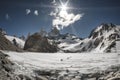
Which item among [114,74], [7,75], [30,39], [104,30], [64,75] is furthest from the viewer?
[104,30]

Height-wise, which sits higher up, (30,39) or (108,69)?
(30,39)

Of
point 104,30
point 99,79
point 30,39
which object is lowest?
point 99,79

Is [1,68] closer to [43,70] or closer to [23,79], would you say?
[23,79]

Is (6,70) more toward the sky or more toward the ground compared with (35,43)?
more toward the ground

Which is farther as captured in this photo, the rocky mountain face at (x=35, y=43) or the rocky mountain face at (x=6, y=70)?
the rocky mountain face at (x=35, y=43)

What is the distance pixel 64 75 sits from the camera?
18.9 meters

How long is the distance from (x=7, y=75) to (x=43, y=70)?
485 centimetres

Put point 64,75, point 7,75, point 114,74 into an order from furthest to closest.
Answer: point 64,75 < point 114,74 < point 7,75

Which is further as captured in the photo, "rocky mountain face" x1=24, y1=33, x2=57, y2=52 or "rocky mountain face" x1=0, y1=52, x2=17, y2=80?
"rocky mountain face" x1=24, y1=33, x2=57, y2=52

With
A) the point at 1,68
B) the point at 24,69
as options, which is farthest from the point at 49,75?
the point at 1,68

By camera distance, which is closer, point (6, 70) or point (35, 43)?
point (6, 70)

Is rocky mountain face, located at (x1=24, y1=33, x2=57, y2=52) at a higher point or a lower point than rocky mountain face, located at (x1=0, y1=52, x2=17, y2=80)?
higher

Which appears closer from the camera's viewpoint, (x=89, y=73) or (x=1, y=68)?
(x=1, y=68)

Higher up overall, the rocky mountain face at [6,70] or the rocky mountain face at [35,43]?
the rocky mountain face at [35,43]
